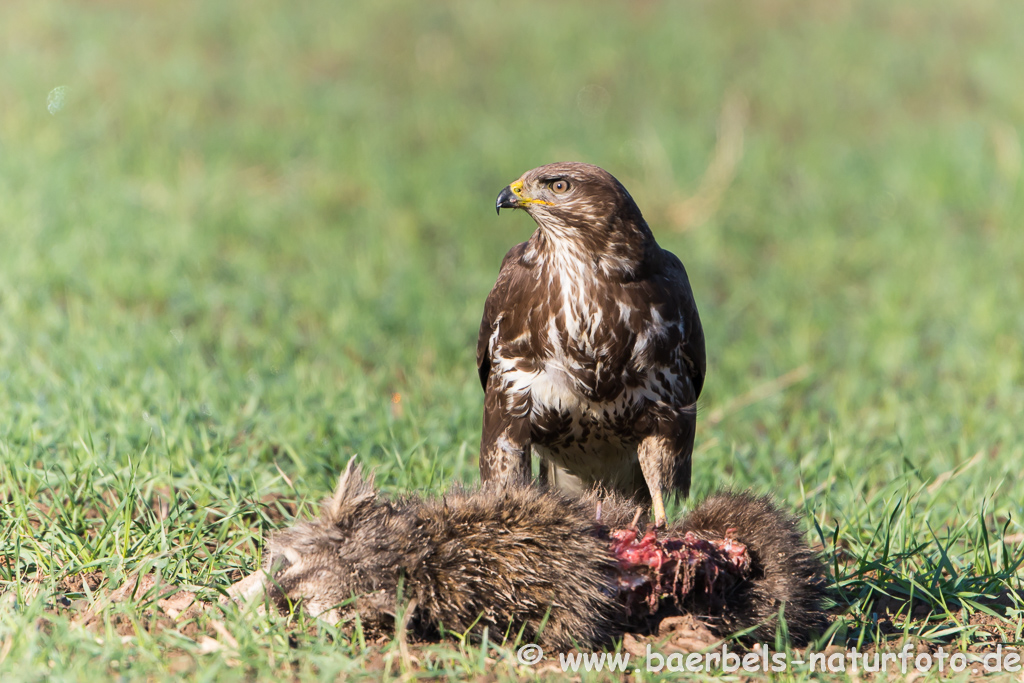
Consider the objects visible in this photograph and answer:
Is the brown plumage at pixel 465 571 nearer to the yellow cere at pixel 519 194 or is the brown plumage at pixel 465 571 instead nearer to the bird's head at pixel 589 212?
the bird's head at pixel 589 212

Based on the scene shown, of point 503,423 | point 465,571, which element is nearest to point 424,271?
point 503,423

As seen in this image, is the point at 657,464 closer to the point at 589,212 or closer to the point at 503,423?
the point at 503,423

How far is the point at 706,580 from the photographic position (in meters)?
2.95

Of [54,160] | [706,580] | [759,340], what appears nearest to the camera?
[706,580]

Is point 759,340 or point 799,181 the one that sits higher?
point 799,181

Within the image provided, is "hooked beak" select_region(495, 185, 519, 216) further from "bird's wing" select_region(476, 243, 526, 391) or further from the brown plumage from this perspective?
the brown plumage

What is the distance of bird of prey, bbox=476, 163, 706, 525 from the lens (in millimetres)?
3600

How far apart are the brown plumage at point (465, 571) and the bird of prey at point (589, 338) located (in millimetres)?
655

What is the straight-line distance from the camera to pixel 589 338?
3.57 m

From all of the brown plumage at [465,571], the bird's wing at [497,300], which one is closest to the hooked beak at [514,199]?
the bird's wing at [497,300]

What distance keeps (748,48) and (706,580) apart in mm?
11797

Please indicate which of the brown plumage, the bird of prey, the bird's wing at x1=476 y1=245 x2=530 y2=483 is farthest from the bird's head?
the brown plumage

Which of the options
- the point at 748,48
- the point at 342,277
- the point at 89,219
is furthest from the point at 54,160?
the point at 748,48

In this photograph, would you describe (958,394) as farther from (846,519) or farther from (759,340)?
(846,519)
